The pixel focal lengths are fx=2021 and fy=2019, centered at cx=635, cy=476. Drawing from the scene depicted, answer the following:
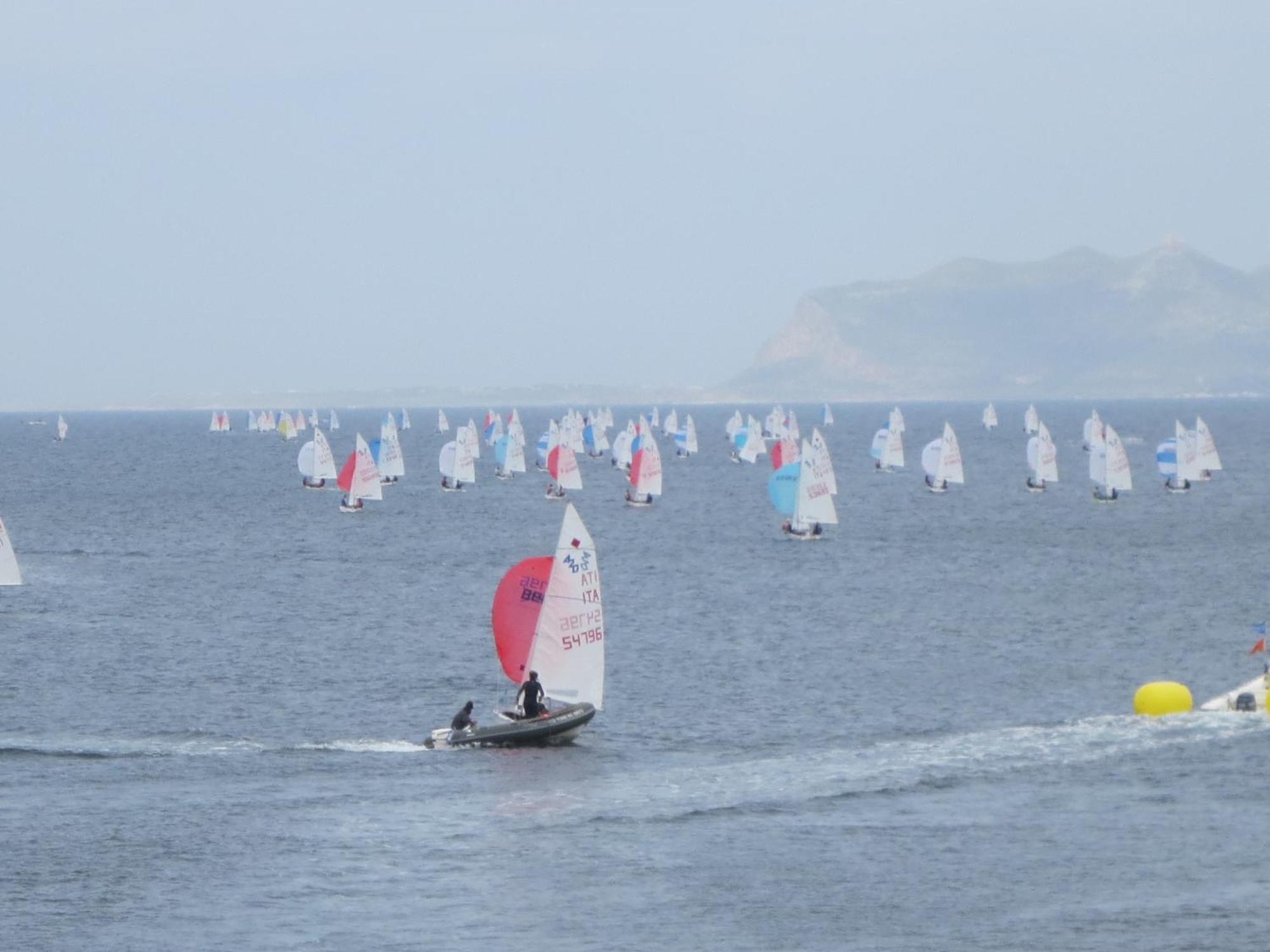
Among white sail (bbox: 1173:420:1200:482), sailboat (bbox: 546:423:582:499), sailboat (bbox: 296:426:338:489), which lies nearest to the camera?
sailboat (bbox: 546:423:582:499)

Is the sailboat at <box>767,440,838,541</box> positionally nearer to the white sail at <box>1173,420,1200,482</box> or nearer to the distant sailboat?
the white sail at <box>1173,420,1200,482</box>

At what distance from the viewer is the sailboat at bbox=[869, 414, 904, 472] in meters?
173

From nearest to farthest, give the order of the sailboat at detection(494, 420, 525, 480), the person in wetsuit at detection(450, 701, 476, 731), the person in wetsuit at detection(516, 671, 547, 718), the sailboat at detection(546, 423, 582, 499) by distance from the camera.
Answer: the person in wetsuit at detection(450, 701, 476, 731), the person in wetsuit at detection(516, 671, 547, 718), the sailboat at detection(546, 423, 582, 499), the sailboat at detection(494, 420, 525, 480)

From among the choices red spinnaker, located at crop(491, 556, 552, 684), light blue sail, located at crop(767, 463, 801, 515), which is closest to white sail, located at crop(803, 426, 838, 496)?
light blue sail, located at crop(767, 463, 801, 515)

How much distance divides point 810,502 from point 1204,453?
52.0 metres

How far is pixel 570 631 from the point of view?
52.8 meters

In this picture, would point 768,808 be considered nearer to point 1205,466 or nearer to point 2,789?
point 2,789

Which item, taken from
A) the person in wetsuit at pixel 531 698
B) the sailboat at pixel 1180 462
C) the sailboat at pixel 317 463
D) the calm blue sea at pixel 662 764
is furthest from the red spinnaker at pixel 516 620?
the sailboat at pixel 317 463

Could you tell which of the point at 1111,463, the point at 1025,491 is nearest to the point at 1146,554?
the point at 1111,463

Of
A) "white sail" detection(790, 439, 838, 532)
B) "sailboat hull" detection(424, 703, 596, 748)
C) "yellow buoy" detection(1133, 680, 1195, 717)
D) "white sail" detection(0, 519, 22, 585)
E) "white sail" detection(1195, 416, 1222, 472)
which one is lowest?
"sailboat hull" detection(424, 703, 596, 748)

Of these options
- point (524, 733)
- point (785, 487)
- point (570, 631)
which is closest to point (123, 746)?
point (524, 733)

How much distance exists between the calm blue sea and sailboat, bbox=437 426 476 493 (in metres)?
53.9

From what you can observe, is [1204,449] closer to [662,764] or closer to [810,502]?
[810,502]

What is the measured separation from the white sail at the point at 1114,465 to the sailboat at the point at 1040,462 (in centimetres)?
823
